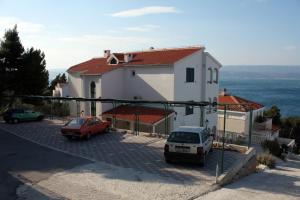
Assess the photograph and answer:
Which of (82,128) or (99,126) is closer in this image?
(82,128)

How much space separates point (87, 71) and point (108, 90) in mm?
3345

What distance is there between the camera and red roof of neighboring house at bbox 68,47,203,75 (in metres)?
36.3

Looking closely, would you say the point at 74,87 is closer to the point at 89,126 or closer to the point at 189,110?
the point at 189,110

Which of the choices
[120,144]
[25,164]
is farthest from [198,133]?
[25,164]

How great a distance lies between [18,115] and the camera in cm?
2873

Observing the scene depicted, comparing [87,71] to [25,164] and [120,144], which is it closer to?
[120,144]

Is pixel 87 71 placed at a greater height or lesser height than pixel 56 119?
greater

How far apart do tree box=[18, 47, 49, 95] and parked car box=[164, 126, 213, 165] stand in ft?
69.0

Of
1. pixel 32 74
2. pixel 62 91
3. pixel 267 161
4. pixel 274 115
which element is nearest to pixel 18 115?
pixel 32 74

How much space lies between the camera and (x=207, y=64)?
39.8m

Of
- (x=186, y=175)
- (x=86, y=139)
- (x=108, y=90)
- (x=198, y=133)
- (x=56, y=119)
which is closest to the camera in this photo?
(x=186, y=175)

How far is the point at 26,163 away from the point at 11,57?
19.0 metres

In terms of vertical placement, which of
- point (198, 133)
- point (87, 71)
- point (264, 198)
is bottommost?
point (264, 198)

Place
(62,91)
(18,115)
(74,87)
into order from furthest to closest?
1. (62,91)
2. (74,87)
3. (18,115)
